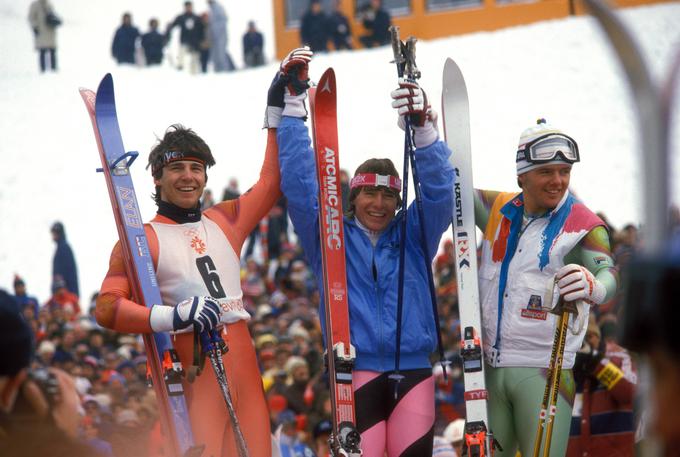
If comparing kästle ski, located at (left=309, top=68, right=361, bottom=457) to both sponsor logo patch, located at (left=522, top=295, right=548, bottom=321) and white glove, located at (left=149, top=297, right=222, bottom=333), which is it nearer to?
white glove, located at (left=149, top=297, right=222, bottom=333)

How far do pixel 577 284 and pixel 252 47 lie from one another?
27.8 m

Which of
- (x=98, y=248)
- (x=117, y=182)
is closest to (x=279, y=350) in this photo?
(x=117, y=182)

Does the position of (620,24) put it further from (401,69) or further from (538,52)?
(538,52)

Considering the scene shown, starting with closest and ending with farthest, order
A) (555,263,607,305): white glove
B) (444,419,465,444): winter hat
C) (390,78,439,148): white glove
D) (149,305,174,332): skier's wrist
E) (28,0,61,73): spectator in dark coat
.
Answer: (555,263,607,305): white glove → (149,305,174,332): skier's wrist → (390,78,439,148): white glove → (444,419,465,444): winter hat → (28,0,61,73): spectator in dark coat

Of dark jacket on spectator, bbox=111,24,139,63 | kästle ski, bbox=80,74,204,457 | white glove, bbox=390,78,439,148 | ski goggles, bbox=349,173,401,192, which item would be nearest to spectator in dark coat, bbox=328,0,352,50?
dark jacket on spectator, bbox=111,24,139,63

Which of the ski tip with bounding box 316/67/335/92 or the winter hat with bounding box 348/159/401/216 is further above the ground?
the ski tip with bounding box 316/67/335/92

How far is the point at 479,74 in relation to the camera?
30.2 m

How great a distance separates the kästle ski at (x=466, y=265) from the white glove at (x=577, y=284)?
627mm

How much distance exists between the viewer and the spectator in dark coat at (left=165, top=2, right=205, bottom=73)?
31562 mm

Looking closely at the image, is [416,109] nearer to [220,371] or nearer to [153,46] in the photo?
[220,371]

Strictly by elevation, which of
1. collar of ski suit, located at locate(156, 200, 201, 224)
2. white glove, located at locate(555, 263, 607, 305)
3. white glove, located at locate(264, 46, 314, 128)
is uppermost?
white glove, located at locate(264, 46, 314, 128)

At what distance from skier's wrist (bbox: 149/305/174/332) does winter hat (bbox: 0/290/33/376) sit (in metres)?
2.12

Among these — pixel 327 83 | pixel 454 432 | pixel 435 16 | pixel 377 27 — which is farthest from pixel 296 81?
pixel 435 16

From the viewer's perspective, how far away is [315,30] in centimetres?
3083
